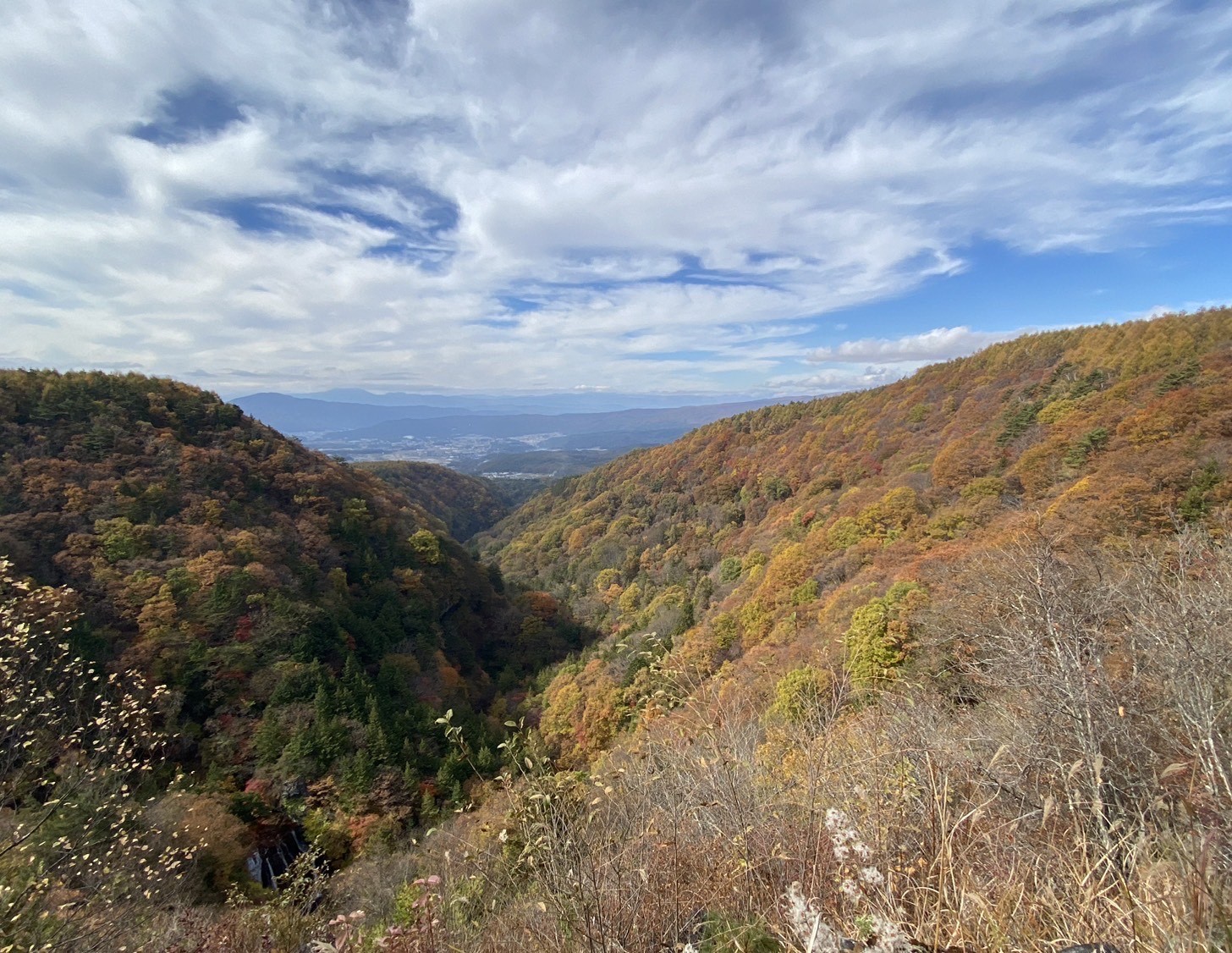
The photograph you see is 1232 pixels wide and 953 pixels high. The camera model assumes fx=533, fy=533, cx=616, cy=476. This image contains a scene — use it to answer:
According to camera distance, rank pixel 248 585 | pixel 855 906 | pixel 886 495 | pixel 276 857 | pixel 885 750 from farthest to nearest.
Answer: pixel 886 495 < pixel 248 585 < pixel 276 857 < pixel 885 750 < pixel 855 906

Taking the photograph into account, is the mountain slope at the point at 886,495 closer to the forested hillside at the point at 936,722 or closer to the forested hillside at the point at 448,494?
the forested hillside at the point at 936,722

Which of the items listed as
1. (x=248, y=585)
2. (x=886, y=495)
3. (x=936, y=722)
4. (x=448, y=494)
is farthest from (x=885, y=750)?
(x=448, y=494)

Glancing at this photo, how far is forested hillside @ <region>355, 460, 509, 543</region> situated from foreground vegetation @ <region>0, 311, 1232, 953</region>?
202 ft

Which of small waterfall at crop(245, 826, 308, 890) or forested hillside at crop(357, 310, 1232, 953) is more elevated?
forested hillside at crop(357, 310, 1232, 953)

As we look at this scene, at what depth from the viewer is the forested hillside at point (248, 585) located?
20.7 m

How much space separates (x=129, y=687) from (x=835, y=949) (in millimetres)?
26441

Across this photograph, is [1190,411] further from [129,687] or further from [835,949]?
[129,687]

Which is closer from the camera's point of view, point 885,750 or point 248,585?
point 885,750

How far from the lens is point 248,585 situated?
25547 mm

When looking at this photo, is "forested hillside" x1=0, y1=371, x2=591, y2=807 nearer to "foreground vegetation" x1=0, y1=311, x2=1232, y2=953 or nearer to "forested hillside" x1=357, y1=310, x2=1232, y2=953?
"foreground vegetation" x1=0, y1=311, x2=1232, y2=953

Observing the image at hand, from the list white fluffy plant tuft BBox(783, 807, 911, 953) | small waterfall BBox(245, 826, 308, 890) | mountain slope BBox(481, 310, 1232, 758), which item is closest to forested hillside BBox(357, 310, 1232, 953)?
white fluffy plant tuft BBox(783, 807, 911, 953)

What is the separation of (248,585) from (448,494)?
84347mm

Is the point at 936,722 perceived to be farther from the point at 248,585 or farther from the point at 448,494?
the point at 448,494

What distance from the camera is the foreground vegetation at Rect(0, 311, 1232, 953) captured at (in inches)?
94.0
